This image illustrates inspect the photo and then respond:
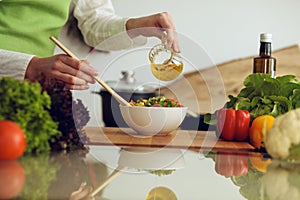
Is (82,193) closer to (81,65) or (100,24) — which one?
(81,65)

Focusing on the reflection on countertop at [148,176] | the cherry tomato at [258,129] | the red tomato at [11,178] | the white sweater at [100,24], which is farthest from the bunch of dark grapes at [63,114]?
the white sweater at [100,24]

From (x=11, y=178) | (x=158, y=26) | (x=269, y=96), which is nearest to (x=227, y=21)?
Result: (x=158, y=26)

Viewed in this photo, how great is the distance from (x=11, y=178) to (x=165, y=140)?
523mm

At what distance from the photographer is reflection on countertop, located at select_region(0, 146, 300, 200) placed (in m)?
0.61

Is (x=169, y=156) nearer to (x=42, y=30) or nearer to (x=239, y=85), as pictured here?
(x=42, y=30)

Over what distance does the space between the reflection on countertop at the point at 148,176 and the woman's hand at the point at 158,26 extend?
468mm

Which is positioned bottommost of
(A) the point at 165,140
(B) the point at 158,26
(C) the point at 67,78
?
(A) the point at 165,140

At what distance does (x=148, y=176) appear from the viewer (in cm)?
74

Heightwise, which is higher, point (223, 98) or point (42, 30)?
point (42, 30)

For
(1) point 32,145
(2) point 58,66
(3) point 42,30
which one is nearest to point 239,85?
(3) point 42,30

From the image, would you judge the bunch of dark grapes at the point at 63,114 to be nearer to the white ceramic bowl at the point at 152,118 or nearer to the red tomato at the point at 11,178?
the red tomato at the point at 11,178

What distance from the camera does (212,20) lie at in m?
2.42

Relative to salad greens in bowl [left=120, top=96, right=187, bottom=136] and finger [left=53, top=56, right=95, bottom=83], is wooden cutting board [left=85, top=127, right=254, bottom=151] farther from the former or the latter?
→ finger [left=53, top=56, right=95, bottom=83]

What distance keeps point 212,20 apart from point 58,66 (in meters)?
1.28
